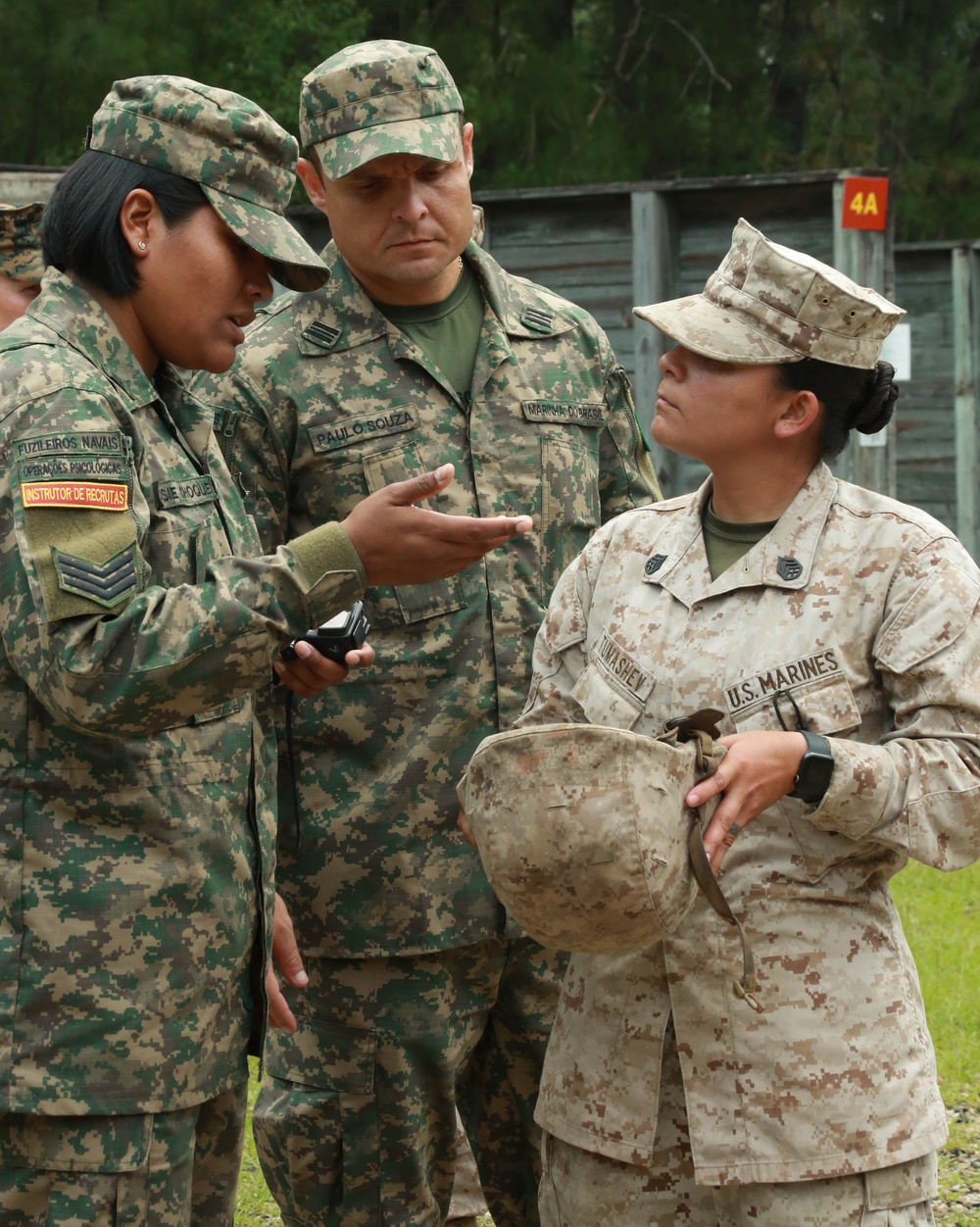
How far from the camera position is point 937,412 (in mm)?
10992

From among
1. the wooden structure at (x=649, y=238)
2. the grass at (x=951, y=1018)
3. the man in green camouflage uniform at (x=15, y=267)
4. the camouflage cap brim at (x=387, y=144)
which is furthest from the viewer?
the wooden structure at (x=649, y=238)

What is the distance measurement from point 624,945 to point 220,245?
119 cm

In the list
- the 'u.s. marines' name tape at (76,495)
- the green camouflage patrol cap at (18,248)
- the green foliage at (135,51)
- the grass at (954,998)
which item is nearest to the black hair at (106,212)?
the 'u.s. marines' name tape at (76,495)

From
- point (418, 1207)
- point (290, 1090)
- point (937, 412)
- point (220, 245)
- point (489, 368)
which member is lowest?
point (937, 412)

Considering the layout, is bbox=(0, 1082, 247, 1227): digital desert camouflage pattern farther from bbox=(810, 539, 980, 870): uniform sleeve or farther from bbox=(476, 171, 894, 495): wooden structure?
bbox=(476, 171, 894, 495): wooden structure

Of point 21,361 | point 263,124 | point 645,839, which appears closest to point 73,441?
point 21,361

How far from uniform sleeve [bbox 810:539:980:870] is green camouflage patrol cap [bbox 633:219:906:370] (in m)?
0.38

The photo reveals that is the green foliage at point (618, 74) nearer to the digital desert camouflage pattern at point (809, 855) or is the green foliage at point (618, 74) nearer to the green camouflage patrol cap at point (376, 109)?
the green camouflage patrol cap at point (376, 109)

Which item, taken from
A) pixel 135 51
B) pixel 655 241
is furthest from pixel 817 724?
pixel 135 51

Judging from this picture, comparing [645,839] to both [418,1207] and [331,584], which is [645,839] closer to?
[331,584]

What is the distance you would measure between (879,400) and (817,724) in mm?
556

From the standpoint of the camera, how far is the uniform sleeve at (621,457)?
145 inches

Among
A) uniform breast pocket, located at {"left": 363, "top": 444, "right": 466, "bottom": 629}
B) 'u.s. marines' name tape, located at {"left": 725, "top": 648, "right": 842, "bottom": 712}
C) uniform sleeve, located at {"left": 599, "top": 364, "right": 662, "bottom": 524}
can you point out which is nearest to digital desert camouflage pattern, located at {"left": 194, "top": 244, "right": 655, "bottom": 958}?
uniform breast pocket, located at {"left": 363, "top": 444, "right": 466, "bottom": 629}

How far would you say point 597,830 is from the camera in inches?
91.2
